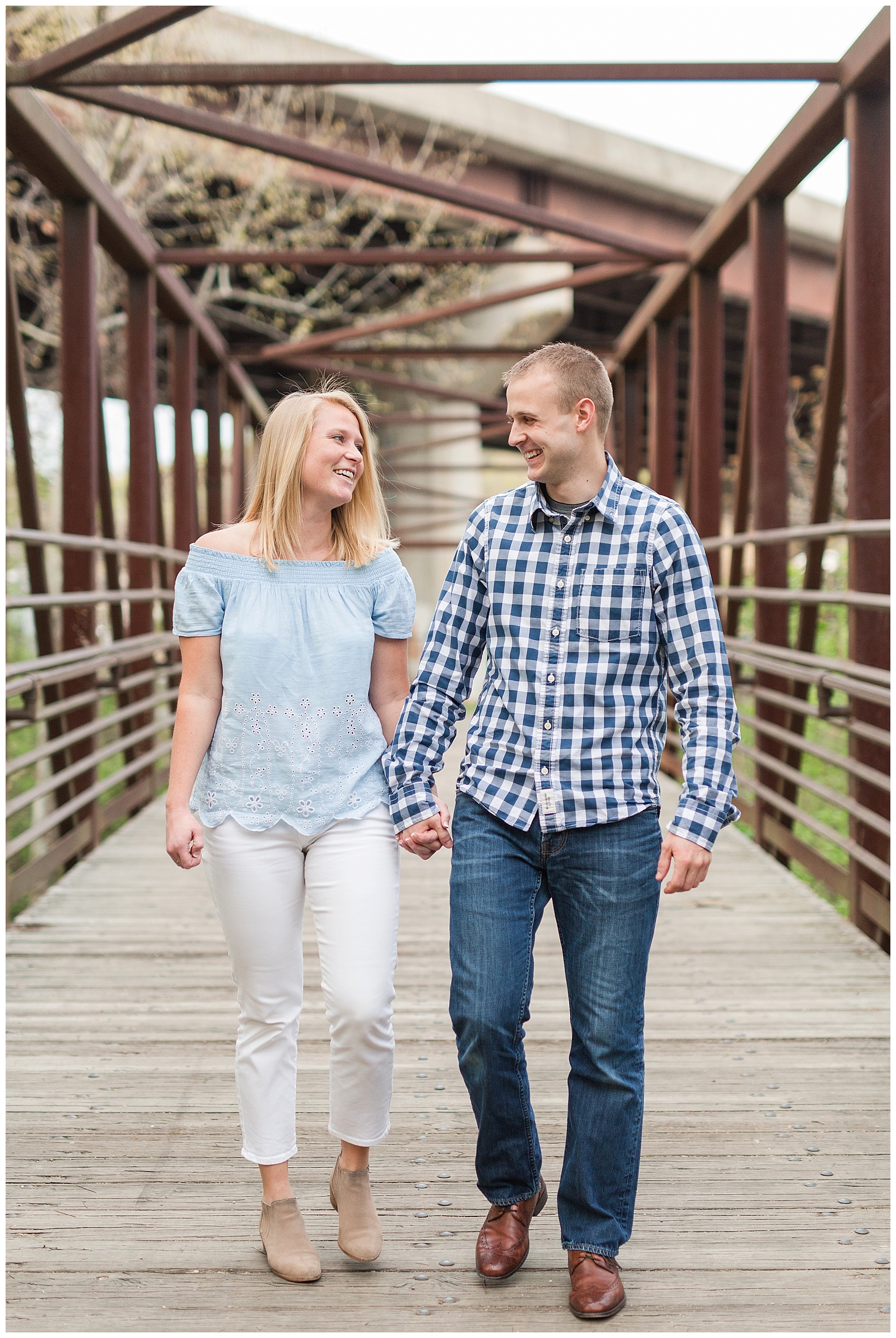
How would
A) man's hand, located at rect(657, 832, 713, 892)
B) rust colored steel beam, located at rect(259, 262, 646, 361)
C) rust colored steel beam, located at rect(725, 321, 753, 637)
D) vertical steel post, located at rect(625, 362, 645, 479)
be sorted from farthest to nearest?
1. vertical steel post, located at rect(625, 362, 645, 479)
2. rust colored steel beam, located at rect(259, 262, 646, 361)
3. rust colored steel beam, located at rect(725, 321, 753, 637)
4. man's hand, located at rect(657, 832, 713, 892)

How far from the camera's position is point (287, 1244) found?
2512 mm

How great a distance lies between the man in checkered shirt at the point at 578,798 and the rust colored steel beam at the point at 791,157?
9.69ft

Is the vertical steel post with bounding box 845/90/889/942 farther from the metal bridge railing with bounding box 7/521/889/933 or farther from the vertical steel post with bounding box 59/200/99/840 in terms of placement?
the vertical steel post with bounding box 59/200/99/840

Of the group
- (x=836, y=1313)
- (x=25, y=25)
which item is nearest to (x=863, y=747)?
(x=836, y=1313)

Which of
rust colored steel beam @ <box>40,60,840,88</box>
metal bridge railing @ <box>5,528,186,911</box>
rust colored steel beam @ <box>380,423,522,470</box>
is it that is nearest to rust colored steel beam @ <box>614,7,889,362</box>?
rust colored steel beam @ <box>40,60,840,88</box>

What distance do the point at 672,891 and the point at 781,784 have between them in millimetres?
4354

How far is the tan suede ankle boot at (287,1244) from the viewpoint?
248cm

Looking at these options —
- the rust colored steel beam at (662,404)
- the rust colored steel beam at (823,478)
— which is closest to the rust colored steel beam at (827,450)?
the rust colored steel beam at (823,478)

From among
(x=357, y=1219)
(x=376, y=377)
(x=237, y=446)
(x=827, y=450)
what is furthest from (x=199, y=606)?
(x=237, y=446)

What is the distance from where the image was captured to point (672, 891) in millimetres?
2301

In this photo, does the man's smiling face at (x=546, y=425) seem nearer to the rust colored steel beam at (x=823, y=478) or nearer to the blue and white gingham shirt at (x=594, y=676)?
the blue and white gingham shirt at (x=594, y=676)

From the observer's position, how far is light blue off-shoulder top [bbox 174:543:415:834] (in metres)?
2.52

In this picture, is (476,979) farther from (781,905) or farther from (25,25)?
(25,25)

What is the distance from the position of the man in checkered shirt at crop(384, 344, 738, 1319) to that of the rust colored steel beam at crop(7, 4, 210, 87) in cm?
317
